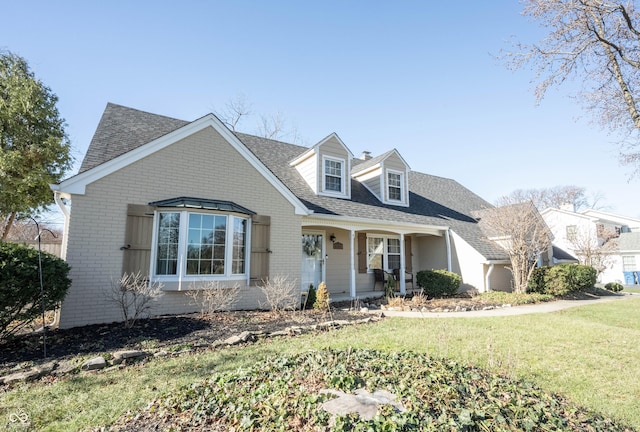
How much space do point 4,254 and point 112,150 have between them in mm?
4065

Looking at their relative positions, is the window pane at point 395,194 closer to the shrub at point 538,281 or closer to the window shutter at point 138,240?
the shrub at point 538,281

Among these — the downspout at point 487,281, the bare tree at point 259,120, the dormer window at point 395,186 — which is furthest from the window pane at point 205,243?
the bare tree at point 259,120

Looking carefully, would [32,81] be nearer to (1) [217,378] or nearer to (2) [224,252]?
(2) [224,252]

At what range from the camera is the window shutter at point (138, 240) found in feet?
24.5

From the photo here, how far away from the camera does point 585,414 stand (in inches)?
128

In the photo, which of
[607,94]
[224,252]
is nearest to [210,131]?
[224,252]

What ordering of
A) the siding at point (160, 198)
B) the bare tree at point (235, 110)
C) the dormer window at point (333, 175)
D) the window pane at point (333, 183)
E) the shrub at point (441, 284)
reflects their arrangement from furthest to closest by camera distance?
1. the bare tree at point (235, 110)
2. the window pane at point (333, 183)
3. the dormer window at point (333, 175)
4. the shrub at point (441, 284)
5. the siding at point (160, 198)

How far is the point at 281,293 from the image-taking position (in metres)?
8.78

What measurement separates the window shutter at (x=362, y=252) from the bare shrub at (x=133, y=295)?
7942 mm

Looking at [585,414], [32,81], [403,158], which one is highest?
[32,81]

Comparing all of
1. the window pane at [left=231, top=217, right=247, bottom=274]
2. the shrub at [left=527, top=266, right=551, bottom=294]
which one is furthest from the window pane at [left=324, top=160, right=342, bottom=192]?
the shrub at [left=527, top=266, right=551, bottom=294]

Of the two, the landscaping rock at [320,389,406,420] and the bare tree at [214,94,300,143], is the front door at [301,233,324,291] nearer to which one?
the landscaping rock at [320,389,406,420]

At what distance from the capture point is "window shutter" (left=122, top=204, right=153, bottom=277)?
746 cm

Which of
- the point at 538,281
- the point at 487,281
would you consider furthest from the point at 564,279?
the point at 487,281
